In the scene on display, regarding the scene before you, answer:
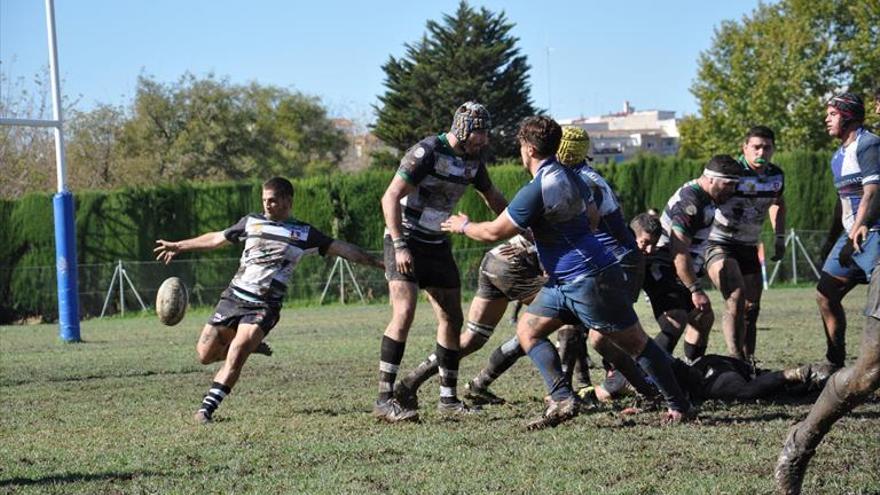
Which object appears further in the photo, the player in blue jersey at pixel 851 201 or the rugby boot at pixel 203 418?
the player in blue jersey at pixel 851 201

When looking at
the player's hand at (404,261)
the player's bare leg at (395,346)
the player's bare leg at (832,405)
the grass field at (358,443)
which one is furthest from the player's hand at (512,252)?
the player's bare leg at (832,405)

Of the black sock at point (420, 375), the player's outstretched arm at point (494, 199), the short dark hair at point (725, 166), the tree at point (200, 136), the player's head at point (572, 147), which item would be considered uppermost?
the tree at point (200, 136)

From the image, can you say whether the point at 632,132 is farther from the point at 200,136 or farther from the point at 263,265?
the point at 263,265

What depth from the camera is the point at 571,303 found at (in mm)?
7117

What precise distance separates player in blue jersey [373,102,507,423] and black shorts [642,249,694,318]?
1729 millimetres

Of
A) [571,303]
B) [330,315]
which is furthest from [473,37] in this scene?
[571,303]

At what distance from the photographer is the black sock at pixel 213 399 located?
8.34m

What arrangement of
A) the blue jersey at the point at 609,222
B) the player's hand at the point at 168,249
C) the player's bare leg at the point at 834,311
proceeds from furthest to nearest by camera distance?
the player's bare leg at the point at 834,311 → the player's hand at the point at 168,249 → the blue jersey at the point at 609,222

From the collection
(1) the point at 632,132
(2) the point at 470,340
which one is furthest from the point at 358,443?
(1) the point at 632,132

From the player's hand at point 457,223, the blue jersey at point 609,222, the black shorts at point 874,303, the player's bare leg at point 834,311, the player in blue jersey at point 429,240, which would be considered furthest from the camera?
the player's bare leg at point 834,311

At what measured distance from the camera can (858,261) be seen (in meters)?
9.15

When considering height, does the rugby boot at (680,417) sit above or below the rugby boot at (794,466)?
below

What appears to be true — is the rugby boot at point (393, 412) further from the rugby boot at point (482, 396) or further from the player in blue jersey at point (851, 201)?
the player in blue jersey at point (851, 201)

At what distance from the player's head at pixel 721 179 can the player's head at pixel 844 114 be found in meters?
0.84
